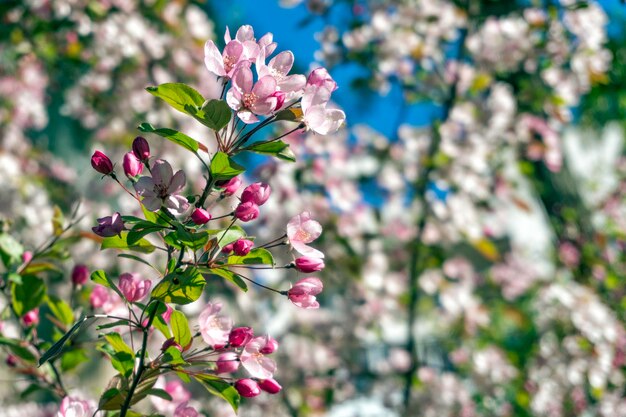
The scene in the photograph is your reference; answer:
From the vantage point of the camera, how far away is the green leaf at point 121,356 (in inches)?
31.3

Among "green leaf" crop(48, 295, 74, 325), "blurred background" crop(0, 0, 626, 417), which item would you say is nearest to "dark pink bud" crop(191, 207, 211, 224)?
"green leaf" crop(48, 295, 74, 325)

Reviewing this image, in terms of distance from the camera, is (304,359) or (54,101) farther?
(54,101)

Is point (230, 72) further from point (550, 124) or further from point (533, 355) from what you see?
point (533, 355)

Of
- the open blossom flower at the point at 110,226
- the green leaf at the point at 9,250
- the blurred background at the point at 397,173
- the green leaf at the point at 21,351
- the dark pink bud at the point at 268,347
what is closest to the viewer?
the open blossom flower at the point at 110,226

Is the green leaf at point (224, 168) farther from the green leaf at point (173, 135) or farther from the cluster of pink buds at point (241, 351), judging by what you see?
the cluster of pink buds at point (241, 351)

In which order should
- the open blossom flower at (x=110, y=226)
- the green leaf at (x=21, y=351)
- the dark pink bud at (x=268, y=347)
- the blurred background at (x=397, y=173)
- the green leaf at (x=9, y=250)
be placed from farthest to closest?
the blurred background at (x=397, y=173), the green leaf at (x=9, y=250), the green leaf at (x=21, y=351), the dark pink bud at (x=268, y=347), the open blossom flower at (x=110, y=226)

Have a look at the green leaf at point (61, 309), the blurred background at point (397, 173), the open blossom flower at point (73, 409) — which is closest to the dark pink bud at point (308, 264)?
the open blossom flower at point (73, 409)

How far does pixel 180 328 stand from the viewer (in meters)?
0.80

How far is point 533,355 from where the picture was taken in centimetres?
375

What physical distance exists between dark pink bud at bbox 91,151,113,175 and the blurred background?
1.54 meters

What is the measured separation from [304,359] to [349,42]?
1895 millimetres

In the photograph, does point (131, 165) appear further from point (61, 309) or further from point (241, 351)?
point (61, 309)

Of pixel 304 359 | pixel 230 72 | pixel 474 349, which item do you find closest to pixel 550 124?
pixel 474 349

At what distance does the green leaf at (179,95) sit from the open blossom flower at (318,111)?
0.14 metres
